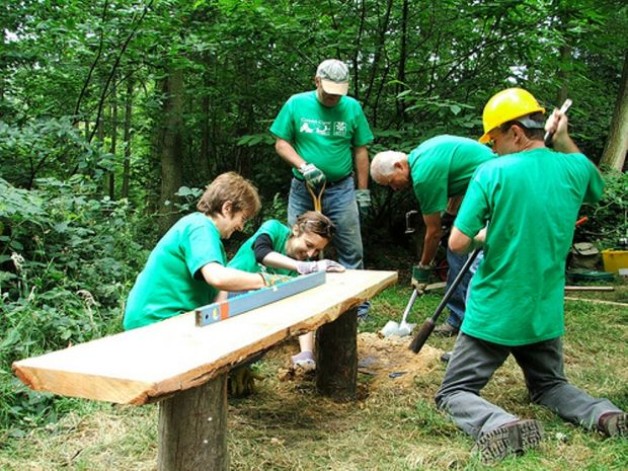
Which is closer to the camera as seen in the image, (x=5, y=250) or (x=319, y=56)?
(x=5, y=250)

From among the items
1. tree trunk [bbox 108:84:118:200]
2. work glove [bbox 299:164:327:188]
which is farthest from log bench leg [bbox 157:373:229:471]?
tree trunk [bbox 108:84:118:200]

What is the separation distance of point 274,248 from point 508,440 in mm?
1789

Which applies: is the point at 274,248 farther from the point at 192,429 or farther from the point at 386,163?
the point at 192,429

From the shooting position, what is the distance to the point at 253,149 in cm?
870

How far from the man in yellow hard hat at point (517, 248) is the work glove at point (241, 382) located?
1229 mm

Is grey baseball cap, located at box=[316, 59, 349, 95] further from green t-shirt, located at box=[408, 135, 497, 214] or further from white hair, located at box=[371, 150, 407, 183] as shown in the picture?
green t-shirt, located at box=[408, 135, 497, 214]

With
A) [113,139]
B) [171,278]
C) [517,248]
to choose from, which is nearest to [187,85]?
[113,139]

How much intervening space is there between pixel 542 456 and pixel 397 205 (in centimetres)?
543

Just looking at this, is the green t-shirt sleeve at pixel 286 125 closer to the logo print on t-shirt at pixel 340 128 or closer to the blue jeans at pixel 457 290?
the logo print on t-shirt at pixel 340 128

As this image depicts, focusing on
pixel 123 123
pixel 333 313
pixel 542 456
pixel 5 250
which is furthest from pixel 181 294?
pixel 123 123

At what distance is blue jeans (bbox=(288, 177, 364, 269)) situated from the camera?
4.93 m

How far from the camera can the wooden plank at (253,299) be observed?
2447mm

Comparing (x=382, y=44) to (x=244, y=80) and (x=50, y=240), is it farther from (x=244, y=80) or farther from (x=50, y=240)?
(x=50, y=240)

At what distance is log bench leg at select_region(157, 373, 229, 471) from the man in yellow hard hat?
1.24 m
